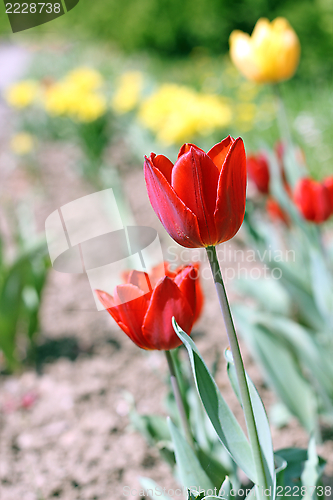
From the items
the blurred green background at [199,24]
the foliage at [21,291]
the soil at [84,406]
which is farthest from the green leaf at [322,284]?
the blurred green background at [199,24]

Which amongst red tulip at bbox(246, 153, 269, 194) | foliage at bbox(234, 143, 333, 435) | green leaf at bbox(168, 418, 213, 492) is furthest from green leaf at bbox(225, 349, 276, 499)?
red tulip at bbox(246, 153, 269, 194)

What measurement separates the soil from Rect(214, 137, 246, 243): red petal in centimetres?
61

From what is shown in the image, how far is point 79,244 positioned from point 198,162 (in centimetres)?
63

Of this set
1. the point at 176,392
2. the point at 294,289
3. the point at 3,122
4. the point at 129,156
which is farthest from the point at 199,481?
the point at 3,122

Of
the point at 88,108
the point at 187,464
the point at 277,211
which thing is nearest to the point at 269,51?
the point at 277,211

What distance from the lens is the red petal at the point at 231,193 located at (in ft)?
1.74

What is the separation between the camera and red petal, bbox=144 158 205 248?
0.53 metres

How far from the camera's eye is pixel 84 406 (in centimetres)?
144

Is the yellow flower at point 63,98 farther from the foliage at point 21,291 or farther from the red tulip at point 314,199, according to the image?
the red tulip at point 314,199

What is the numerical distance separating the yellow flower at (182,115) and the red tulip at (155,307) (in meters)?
1.61

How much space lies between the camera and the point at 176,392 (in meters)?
0.74

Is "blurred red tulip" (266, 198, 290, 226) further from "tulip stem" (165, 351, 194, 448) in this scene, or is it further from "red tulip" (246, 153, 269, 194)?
"tulip stem" (165, 351, 194, 448)

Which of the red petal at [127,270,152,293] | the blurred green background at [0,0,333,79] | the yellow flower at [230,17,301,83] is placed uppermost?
the blurred green background at [0,0,333,79]

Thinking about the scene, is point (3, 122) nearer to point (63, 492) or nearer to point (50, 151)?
point (50, 151)
